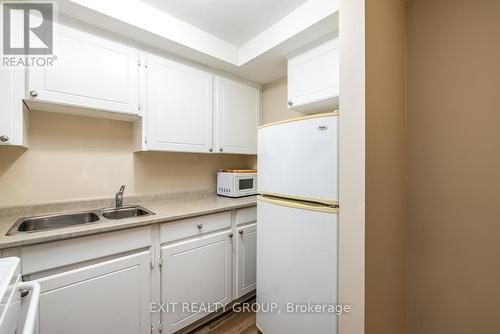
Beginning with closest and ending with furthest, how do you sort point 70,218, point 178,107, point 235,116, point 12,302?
point 12,302 < point 70,218 < point 178,107 < point 235,116

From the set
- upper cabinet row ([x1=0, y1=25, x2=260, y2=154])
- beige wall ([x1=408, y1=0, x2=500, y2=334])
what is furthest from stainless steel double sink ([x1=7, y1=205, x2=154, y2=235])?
beige wall ([x1=408, y1=0, x2=500, y2=334])

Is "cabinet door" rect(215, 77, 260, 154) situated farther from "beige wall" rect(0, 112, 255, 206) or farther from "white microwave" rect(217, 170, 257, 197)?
"beige wall" rect(0, 112, 255, 206)

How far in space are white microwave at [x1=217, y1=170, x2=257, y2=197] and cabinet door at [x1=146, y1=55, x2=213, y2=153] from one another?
0.34 m

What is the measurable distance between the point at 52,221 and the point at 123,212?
417mm

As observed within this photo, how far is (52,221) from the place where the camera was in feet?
4.76

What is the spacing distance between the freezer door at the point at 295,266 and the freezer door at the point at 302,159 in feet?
0.33

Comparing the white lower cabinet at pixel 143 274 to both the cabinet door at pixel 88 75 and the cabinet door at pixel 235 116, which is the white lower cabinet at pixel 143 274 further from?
the cabinet door at pixel 88 75

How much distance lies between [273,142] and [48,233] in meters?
1.28

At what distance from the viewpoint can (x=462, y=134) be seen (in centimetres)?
117

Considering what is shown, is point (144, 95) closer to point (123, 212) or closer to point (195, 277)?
point (123, 212)

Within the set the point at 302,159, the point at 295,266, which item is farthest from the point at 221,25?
the point at 295,266

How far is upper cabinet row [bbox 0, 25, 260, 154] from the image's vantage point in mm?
1298

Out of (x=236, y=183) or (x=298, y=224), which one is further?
(x=236, y=183)

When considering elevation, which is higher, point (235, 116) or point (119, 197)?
point (235, 116)
